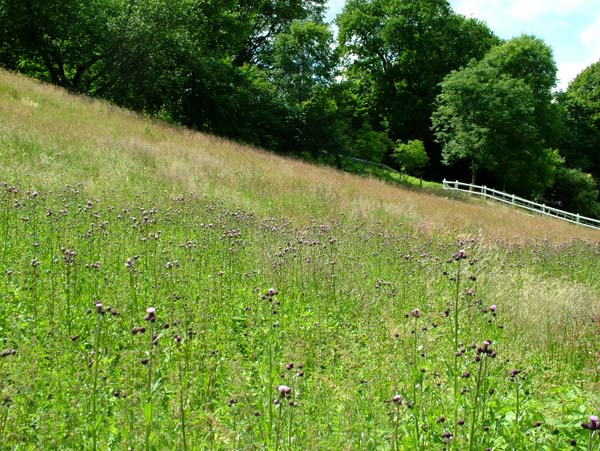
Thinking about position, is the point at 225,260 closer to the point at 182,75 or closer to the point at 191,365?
the point at 191,365

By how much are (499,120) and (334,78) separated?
13.9 metres

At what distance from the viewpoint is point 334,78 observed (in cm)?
2822

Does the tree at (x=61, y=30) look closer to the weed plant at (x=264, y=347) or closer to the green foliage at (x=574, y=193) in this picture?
the weed plant at (x=264, y=347)

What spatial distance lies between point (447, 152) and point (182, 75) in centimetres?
2186

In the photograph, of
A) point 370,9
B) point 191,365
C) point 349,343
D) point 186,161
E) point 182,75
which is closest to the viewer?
point 191,365

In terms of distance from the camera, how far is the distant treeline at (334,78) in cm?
2362

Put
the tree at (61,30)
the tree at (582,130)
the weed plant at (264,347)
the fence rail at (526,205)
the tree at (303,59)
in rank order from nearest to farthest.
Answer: the weed plant at (264,347) → the tree at (61,30) → the tree at (303,59) → the fence rail at (526,205) → the tree at (582,130)

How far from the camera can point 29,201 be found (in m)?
7.11

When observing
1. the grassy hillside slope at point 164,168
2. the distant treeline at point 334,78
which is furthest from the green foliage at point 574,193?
the grassy hillside slope at point 164,168

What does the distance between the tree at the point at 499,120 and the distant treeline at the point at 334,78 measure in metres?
0.11

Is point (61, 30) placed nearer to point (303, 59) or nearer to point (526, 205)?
point (303, 59)

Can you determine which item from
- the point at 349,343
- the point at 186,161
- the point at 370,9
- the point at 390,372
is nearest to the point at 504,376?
the point at 390,372

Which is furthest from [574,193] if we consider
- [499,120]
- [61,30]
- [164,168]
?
[164,168]

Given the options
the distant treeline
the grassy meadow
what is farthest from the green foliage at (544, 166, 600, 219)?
the grassy meadow
